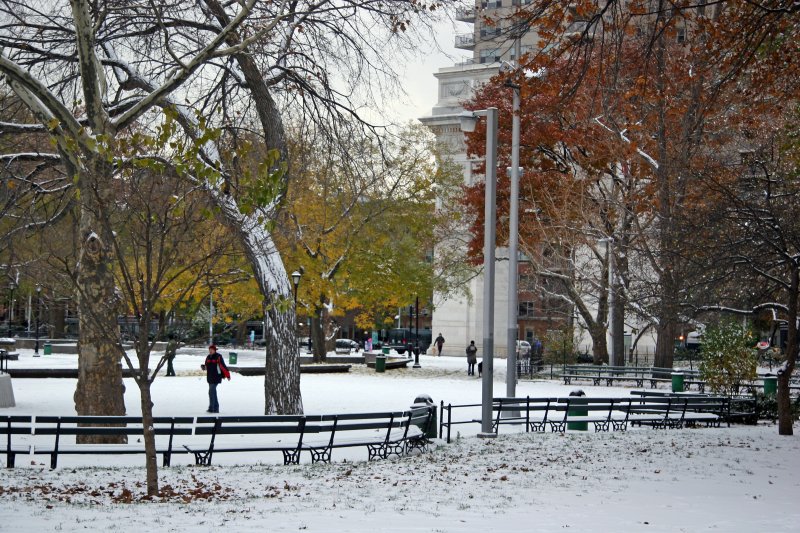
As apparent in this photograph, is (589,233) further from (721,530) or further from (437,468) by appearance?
(721,530)

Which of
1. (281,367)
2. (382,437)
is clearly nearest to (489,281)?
(382,437)

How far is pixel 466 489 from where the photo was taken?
1292cm

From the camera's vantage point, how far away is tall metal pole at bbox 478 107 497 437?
20.2m

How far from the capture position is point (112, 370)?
59.7 ft

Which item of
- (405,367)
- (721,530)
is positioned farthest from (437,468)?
(405,367)

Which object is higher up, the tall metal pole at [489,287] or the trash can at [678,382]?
the tall metal pole at [489,287]

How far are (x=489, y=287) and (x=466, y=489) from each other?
8.15 meters

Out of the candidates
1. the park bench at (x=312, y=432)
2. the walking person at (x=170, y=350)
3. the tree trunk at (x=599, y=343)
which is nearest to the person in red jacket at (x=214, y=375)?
the walking person at (x=170, y=350)

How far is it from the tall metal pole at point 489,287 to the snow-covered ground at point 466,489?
1.99ft

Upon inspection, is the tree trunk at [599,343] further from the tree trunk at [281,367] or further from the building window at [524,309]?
the building window at [524,309]

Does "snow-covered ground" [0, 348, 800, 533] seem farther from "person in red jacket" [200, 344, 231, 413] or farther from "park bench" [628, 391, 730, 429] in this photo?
"person in red jacket" [200, 344, 231, 413]

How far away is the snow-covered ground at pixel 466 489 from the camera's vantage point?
1039 cm

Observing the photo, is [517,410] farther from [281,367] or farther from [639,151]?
[639,151]

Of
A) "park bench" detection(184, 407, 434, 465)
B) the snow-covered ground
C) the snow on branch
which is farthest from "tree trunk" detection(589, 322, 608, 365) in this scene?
"park bench" detection(184, 407, 434, 465)
